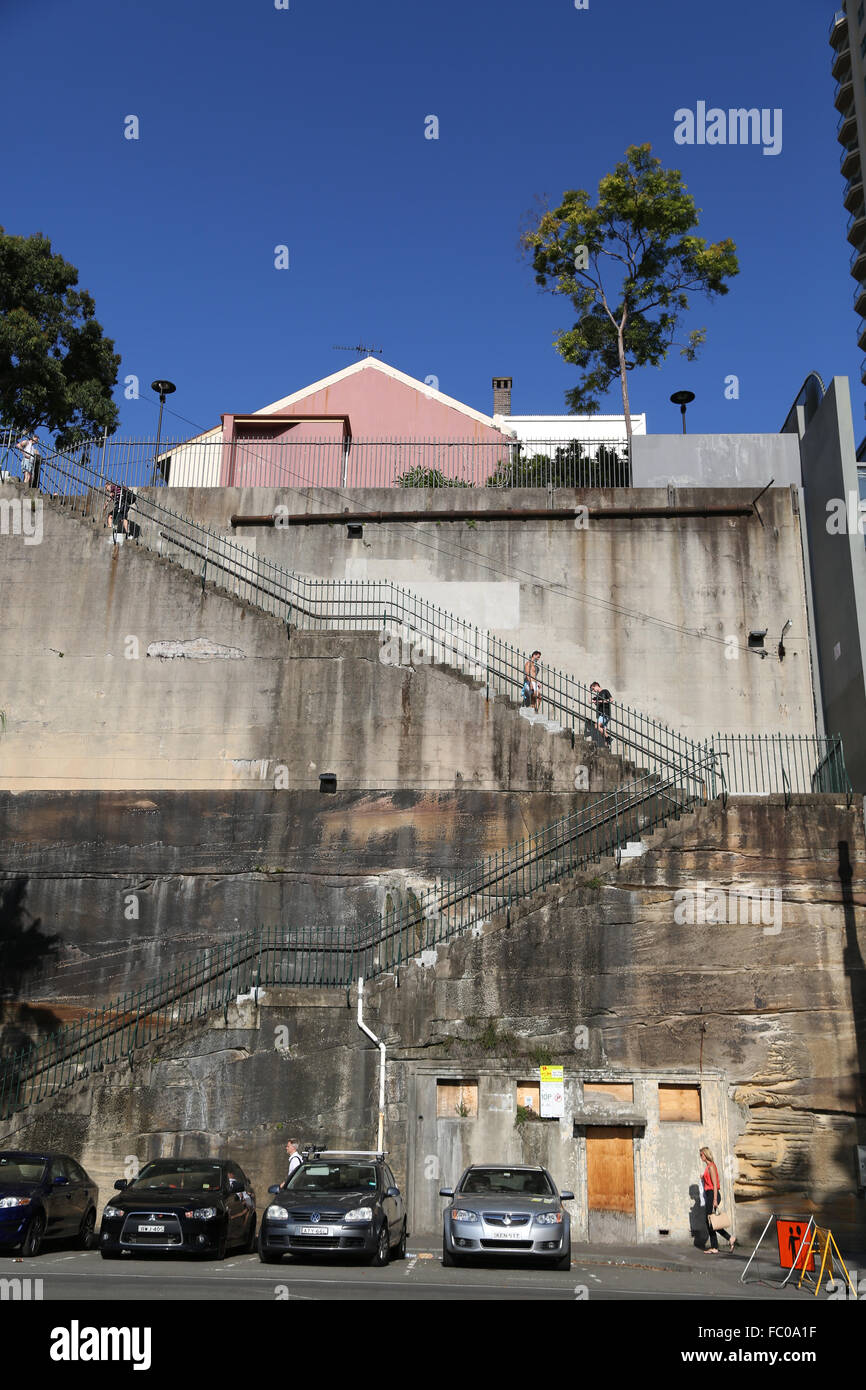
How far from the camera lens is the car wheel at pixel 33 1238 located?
13.9 metres

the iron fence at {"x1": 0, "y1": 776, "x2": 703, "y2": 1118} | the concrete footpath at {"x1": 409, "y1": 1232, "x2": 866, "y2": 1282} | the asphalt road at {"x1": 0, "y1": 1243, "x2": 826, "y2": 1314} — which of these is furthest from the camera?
the iron fence at {"x1": 0, "y1": 776, "x2": 703, "y2": 1118}

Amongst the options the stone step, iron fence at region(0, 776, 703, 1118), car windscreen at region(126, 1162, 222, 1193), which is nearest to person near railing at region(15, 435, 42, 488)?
iron fence at region(0, 776, 703, 1118)

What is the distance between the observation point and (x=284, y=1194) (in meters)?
14.2

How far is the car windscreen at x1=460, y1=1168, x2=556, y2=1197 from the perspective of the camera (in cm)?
1460

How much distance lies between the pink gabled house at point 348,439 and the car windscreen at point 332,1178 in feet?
65.5

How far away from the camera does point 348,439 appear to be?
3338 cm

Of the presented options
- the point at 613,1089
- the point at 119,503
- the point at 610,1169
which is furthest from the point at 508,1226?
the point at 119,503

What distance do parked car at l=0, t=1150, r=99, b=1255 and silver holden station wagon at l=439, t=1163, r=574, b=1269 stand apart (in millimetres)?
5069

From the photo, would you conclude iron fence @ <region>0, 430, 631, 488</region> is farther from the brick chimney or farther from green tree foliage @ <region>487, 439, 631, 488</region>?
the brick chimney

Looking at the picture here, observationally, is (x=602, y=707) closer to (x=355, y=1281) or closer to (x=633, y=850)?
(x=633, y=850)

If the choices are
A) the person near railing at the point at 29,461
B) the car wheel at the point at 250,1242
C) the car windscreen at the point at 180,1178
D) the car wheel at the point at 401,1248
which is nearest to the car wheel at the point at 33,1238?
the car windscreen at the point at 180,1178

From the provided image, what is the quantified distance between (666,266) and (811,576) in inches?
502

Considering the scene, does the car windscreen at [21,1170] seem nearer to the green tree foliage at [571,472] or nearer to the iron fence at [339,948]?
the iron fence at [339,948]

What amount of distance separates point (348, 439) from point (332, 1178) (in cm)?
2331
